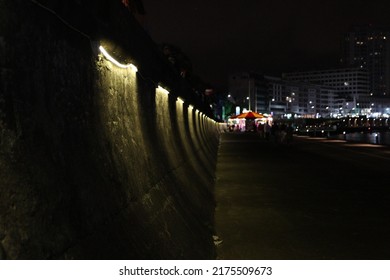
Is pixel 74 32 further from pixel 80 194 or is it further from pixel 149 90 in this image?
pixel 149 90

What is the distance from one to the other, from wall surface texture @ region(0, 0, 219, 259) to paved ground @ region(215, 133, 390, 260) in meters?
1.09

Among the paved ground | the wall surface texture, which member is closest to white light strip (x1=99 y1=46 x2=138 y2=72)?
the wall surface texture

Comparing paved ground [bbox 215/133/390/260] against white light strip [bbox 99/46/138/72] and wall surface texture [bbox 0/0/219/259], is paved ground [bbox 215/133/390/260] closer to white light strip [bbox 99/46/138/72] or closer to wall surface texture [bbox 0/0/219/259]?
wall surface texture [bbox 0/0/219/259]

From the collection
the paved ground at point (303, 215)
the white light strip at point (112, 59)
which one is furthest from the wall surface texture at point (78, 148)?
the paved ground at point (303, 215)

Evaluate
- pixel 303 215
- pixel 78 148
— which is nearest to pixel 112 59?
pixel 78 148

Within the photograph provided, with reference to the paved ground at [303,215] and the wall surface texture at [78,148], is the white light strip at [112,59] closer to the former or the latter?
the wall surface texture at [78,148]

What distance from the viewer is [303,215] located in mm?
9055

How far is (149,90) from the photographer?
322 inches

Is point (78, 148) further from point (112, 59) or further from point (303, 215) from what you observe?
point (303, 215)

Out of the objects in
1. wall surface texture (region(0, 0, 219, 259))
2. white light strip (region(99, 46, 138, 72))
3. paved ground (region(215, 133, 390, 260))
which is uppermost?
white light strip (region(99, 46, 138, 72))

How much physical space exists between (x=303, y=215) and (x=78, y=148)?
20.0 ft

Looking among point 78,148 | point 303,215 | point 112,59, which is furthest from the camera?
point 303,215

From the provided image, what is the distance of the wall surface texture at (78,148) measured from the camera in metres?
2.83

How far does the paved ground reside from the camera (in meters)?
6.58
